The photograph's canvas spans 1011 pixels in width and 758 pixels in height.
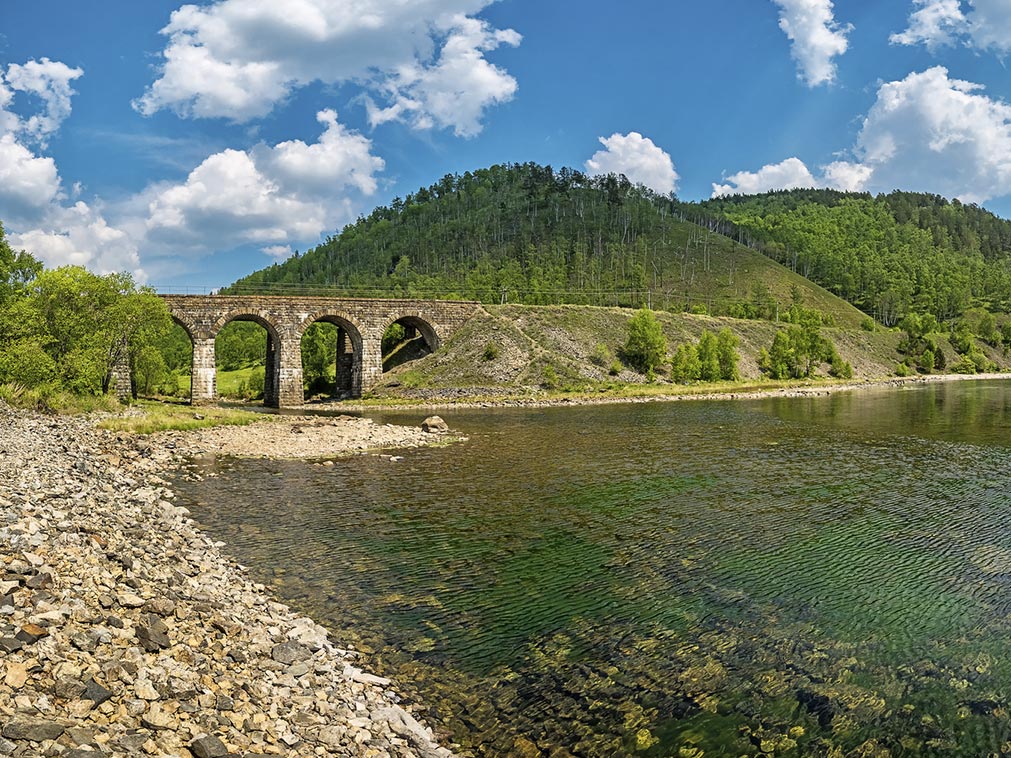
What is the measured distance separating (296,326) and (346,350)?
33.0ft

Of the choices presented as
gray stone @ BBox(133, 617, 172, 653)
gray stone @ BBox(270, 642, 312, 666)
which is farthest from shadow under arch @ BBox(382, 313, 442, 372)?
gray stone @ BBox(133, 617, 172, 653)

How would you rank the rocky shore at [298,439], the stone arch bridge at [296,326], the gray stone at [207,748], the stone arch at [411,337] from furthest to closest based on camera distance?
the stone arch at [411,337] < the stone arch bridge at [296,326] < the rocky shore at [298,439] < the gray stone at [207,748]

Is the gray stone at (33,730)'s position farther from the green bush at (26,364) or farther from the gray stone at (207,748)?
the green bush at (26,364)

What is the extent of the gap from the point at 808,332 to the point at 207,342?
93.4 m

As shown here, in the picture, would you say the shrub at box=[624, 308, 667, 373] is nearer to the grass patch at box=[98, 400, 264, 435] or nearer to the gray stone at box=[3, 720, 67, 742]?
the grass patch at box=[98, 400, 264, 435]

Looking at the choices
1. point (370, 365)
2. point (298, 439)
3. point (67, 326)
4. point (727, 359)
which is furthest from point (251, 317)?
point (727, 359)

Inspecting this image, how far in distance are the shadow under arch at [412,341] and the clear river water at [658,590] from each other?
181ft

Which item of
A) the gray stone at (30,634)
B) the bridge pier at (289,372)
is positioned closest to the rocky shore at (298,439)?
the gray stone at (30,634)

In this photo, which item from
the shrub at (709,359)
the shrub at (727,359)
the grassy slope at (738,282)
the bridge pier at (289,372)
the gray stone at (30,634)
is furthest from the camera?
the grassy slope at (738,282)

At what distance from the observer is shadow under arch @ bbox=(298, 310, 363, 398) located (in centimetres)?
8000

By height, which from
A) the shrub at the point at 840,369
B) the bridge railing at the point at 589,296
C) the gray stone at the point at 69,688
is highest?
the bridge railing at the point at 589,296

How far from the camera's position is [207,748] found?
6.90 meters

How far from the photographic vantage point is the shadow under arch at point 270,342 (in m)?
74.2

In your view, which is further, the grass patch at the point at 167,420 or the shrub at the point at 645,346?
the shrub at the point at 645,346
